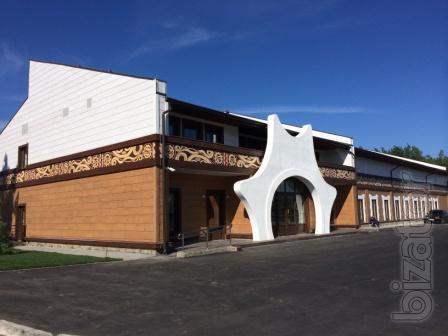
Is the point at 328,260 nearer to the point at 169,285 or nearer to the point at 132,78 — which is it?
the point at 169,285

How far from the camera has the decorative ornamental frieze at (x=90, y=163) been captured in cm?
1752

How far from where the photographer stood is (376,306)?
7.62 metres

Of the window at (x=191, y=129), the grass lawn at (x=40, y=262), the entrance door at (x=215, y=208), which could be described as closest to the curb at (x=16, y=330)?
the grass lawn at (x=40, y=262)

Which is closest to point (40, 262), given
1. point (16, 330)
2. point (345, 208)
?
point (16, 330)

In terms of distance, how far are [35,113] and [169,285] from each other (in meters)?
18.3

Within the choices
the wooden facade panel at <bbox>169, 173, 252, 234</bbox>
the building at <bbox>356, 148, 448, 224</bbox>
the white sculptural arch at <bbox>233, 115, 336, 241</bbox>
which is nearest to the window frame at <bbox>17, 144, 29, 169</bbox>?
the wooden facade panel at <bbox>169, 173, 252, 234</bbox>

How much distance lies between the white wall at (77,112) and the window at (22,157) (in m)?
0.41

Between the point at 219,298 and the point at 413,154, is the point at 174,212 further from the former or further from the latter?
the point at 413,154

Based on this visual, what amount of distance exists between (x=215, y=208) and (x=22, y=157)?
11.7 meters

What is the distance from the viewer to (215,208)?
2311cm

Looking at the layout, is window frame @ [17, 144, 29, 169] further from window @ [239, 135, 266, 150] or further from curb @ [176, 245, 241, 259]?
curb @ [176, 245, 241, 259]

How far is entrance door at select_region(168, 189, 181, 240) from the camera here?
20.4m

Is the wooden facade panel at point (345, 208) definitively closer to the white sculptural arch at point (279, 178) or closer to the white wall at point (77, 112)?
the white sculptural arch at point (279, 178)

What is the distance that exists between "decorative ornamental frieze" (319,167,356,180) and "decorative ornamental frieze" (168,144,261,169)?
677 centimetres
